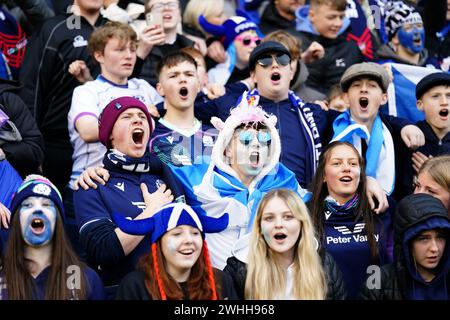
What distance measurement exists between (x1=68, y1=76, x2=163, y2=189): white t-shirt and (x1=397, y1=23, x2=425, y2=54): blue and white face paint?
2752 millimetres

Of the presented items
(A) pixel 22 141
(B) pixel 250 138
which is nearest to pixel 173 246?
(B) pixel 250 138

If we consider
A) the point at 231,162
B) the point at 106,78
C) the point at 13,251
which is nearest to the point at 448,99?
the point at 231,162

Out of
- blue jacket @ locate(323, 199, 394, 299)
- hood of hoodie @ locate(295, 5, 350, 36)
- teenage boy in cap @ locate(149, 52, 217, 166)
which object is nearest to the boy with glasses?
teenage boy in cap @ locate(149, 52, 217, 166)

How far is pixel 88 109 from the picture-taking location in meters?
9.07

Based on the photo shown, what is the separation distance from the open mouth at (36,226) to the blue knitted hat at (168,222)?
0.50 metres

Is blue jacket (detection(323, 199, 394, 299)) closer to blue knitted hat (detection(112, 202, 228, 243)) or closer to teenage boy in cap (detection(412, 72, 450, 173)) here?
blue knitted hat (detection(112, 202, 228, 243))

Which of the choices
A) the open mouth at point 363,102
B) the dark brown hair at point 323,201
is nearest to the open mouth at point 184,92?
the dark brown hair at point 323,201

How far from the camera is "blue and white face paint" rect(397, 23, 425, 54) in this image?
10711 mm

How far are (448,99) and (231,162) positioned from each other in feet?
6.73

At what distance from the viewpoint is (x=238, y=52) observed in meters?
10.6

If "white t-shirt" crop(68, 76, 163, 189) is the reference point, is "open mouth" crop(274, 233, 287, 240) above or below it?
below

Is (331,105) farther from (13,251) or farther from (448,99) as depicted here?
(13,251)

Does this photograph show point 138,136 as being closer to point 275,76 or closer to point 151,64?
point 275,76
